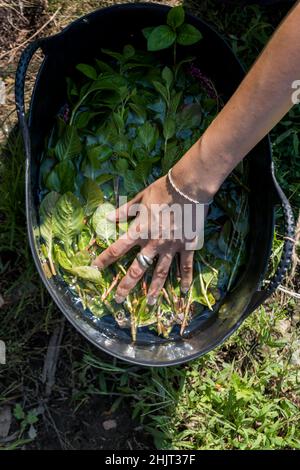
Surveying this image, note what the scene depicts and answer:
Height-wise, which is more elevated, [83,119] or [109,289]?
[83,119]

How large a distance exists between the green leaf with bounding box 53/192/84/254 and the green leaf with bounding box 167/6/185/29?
433mm

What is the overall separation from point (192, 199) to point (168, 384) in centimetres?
48

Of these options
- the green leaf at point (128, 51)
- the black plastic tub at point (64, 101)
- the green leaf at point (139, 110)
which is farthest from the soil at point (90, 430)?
the green leaf at point (128, 51)

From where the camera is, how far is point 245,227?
132 cm

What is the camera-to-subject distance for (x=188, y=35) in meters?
1.24

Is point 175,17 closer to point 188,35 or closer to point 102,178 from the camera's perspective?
point 188,35

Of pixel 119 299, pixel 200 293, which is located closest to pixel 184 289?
pixel 200 293

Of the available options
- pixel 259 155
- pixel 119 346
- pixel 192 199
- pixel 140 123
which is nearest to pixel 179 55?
pixel 140 123

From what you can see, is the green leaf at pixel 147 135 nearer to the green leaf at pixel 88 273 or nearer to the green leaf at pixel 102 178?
the green leaf at pixel 102 178

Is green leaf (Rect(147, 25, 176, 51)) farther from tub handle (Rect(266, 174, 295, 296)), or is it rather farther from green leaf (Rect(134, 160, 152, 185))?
tub handle (Rect(266, 174, 295, 296))

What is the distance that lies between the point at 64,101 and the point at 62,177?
21cm

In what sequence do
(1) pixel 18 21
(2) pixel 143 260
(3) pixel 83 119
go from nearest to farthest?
(2) pixel 143 260
(3) pixel 83 119
(1) pixel 18 21

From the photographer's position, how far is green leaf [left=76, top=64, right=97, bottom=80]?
4.14 feet

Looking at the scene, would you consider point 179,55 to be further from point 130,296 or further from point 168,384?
point 168,384
